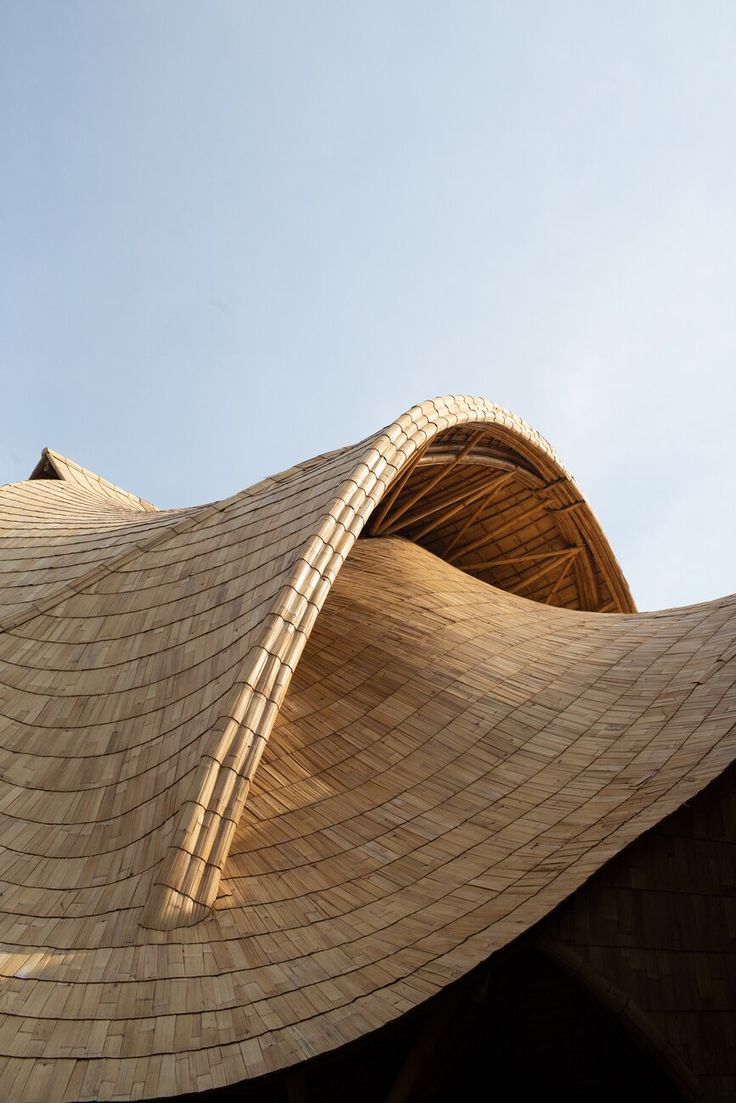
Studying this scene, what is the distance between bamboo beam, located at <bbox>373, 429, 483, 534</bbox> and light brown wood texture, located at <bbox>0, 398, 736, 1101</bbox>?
5.26ft

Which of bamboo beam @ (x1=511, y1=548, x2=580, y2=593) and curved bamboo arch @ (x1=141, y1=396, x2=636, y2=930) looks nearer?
curved bamboo arch @ (x1=141, y1=396, x2=636, y2=930)

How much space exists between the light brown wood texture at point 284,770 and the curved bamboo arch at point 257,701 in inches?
1.0

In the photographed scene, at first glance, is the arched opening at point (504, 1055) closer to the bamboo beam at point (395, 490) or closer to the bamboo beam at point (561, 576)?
the bamboo beam at point (395, 490)

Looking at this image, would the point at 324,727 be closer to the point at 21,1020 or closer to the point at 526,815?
the point at 526,815

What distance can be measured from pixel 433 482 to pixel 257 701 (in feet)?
30.6

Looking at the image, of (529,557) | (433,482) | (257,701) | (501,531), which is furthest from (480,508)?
(257,701)

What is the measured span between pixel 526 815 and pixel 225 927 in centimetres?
327

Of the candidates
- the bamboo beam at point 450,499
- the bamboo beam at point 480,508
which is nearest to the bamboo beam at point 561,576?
the bamboo beam at point 480,508

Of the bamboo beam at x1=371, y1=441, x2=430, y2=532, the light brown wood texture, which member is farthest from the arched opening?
the bamboo beam at x1=371, y1=441, x2=430, y2=532

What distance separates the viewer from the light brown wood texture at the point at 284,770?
7809 mm

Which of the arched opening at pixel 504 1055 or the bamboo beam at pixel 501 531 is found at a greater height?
the bamboo beam at pixel 501 531

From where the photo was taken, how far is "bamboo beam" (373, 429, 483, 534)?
689 inches

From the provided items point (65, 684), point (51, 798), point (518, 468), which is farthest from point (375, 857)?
point (518, 468)

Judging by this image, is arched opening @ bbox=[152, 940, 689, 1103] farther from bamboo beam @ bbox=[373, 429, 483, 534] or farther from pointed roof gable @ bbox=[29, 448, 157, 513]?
pointed roof gable @ bbox=[29, 448, 157, 513]
